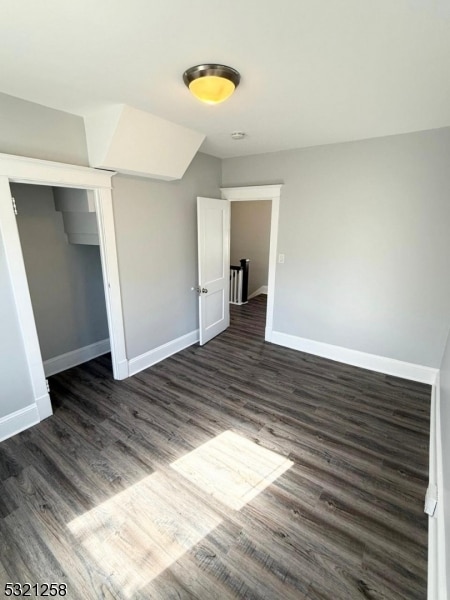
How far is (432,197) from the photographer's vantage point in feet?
8.64

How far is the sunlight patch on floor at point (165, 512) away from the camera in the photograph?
4.69 ft

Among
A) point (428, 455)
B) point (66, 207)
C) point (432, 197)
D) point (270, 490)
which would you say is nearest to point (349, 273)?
point (432, 197)

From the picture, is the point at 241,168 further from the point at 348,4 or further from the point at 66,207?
the point at 348,4

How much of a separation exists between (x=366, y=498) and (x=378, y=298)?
6.60ft

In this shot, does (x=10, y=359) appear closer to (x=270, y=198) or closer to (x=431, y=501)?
(x=431, y=501)

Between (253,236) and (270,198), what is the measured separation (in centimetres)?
283

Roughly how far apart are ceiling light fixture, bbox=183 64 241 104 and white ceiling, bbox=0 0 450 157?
0.05 meters

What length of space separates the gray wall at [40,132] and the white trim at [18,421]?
6.62ft

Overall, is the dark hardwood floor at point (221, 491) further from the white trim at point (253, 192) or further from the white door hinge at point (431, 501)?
the white trim at point (253, 192)

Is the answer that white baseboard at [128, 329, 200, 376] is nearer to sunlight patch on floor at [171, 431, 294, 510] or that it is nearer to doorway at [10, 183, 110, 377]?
doorway at [10, 183, 110, 377]

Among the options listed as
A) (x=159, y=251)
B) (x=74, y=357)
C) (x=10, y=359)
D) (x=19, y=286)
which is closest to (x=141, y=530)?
(x=10, y=359)

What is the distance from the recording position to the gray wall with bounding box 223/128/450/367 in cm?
268

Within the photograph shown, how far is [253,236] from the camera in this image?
638 cm

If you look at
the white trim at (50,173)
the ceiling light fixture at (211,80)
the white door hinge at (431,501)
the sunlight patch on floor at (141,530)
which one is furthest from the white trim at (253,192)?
the sunlight patch on floor at (141,530)
